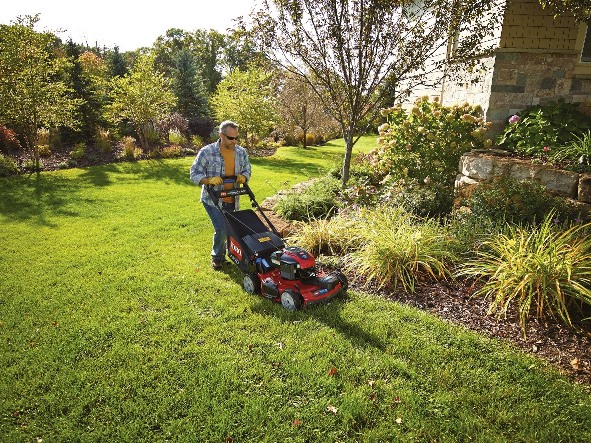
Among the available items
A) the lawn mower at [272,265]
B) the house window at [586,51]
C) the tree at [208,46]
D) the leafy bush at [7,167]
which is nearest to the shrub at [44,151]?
the leafy bush at [7,167]

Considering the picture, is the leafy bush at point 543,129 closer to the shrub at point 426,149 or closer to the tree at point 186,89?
the shrub at point 426,149

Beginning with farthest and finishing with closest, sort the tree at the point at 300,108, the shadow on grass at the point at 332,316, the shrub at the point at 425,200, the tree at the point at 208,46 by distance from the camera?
the tree at the point at 208,46
the tree at the point at 300,108
the shrub at the point at 425,200
the shadow on grass at the point at 332,316

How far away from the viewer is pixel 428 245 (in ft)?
15.3

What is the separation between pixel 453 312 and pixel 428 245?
3.42 feet

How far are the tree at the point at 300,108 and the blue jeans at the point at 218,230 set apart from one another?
51.7 feet

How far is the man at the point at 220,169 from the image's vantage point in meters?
4.49

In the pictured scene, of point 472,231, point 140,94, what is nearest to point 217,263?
point 472,231

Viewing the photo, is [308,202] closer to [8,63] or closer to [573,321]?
[573,321]

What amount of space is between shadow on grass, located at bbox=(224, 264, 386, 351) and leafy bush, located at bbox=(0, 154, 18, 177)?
32.8 ft

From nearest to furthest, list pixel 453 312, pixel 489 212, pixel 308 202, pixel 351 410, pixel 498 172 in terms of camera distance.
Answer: pixel 351 410
pixel 453 312
pixel 489 212
pixel 498 172
pixel 308 202

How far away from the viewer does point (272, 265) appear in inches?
165

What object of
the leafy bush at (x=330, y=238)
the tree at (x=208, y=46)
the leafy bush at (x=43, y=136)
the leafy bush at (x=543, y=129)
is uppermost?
the tree at (x=208, y=46)

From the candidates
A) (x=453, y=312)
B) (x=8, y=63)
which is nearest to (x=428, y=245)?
(x=453, y=312)

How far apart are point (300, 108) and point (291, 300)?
1783cm
